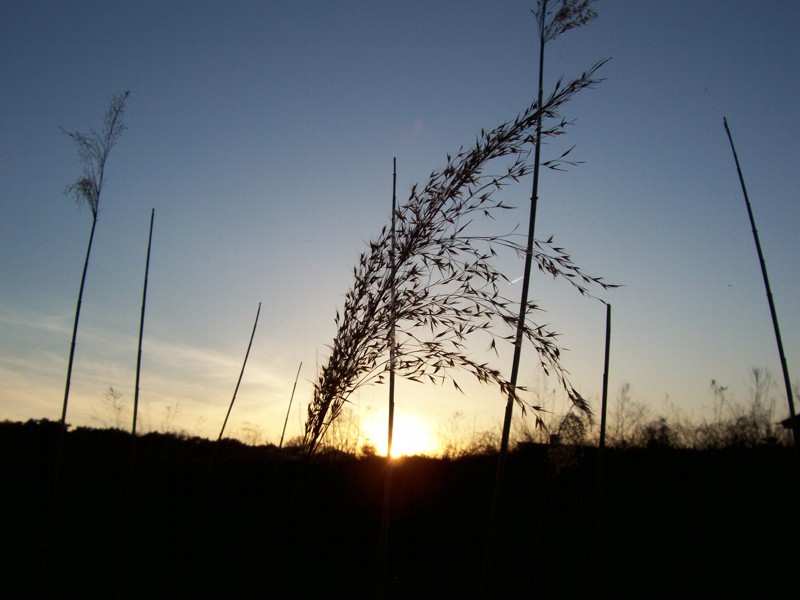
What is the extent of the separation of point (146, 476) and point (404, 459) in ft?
18.9

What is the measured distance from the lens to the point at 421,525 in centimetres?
1130

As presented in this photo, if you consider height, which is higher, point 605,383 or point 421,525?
point 605,383

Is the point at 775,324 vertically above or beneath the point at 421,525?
above

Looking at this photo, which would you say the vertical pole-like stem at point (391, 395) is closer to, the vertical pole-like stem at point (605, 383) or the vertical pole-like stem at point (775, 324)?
the vertical pole-like stem at point (605, 383)

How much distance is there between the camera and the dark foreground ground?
9617 millimetres

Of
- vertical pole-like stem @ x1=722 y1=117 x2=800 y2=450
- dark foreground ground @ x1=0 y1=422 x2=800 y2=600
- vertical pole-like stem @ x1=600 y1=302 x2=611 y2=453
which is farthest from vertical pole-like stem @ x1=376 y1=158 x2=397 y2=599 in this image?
dark foreground ground @ x1=0 y1=422 x2=800 y2=600

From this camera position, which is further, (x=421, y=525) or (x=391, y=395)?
(x=421, y=525)

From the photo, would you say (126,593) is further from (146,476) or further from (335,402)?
(335,402)

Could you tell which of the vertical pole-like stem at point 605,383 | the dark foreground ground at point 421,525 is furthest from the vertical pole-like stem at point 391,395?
the dark foreground ground at point 421,525

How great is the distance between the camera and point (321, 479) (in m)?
12.0

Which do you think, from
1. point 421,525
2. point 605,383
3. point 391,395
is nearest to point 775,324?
point 605,383

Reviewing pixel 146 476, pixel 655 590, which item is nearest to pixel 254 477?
pixel 146 476

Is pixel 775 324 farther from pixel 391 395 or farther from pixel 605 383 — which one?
pixel 391 395

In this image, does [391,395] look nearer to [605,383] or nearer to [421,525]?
[605,383]
